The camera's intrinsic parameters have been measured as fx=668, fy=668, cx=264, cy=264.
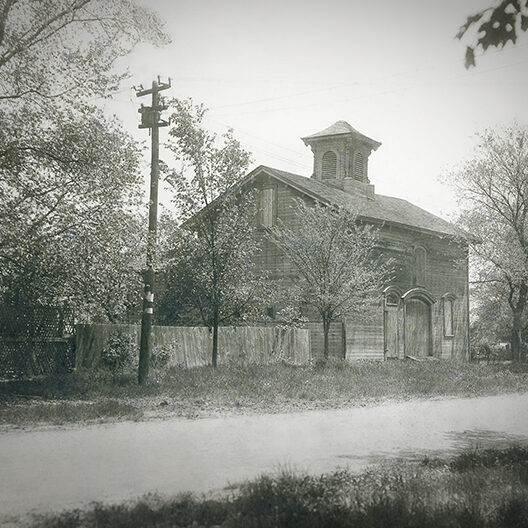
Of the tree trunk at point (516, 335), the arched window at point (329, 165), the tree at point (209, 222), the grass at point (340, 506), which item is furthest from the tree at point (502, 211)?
the grass at point (340, 506)

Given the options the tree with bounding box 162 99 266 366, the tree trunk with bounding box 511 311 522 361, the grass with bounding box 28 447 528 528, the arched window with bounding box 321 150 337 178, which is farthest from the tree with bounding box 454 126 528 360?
the grass with bounding box 28 447 528 528

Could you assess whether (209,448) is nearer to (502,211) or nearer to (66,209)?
(66,209)

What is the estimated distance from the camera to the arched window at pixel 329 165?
120ft

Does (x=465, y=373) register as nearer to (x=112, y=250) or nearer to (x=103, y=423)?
(x=112, y=250)

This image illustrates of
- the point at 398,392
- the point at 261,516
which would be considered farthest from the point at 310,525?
the point at 398,392

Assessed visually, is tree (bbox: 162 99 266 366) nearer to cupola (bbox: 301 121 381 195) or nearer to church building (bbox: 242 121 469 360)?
church building (bbox: 242 121 469 360)

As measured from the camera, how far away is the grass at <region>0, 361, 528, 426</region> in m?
13.4

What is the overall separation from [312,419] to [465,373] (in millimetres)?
13116

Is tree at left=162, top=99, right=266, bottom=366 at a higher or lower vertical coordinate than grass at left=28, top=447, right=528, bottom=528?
higher

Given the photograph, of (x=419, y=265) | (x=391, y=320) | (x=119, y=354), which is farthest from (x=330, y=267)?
(x=419, y=265)

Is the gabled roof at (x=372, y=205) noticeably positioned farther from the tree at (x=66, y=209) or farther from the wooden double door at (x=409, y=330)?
the tree at (x=66, y=209)

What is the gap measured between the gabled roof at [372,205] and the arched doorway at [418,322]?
3.44 metres

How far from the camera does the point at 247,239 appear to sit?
68.9 feet

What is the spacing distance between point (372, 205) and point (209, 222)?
1546 centimetres
